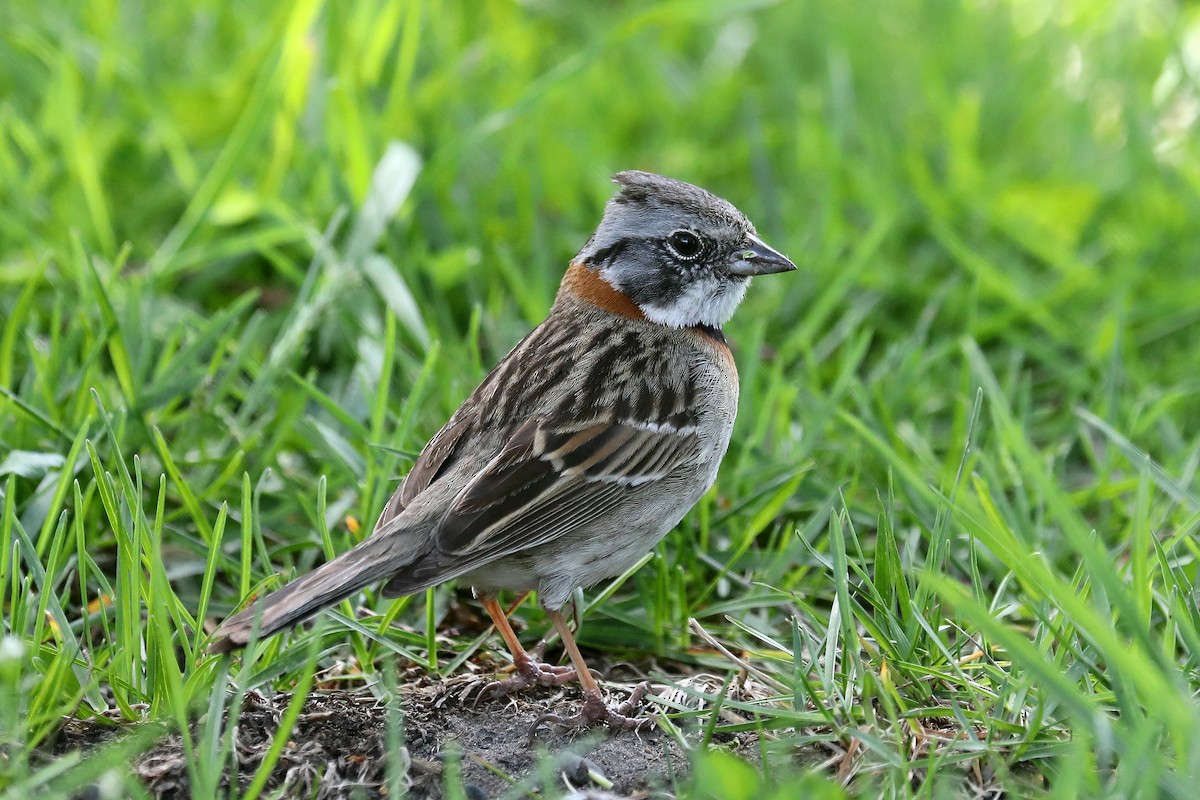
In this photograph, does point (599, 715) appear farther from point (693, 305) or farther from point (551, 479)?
point (693, 305)

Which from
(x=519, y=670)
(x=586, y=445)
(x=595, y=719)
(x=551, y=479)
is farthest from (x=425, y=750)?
(x=586, y=445)

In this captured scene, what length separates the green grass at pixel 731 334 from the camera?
130 inches

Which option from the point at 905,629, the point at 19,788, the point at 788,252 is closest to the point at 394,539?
the point at 19,788

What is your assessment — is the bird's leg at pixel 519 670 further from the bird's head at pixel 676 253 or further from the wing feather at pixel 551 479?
the bird's head at pixel 676 253

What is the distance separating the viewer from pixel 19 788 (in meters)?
2.80

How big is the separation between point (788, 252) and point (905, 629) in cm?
288

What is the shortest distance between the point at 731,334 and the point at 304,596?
9.62 feet

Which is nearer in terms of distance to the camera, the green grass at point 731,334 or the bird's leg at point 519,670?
the green grass at point 731,334

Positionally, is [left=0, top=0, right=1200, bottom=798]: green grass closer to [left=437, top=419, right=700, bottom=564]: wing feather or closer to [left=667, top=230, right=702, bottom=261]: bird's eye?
[left=437, top=419, right=700, bottom=564]: wing feather

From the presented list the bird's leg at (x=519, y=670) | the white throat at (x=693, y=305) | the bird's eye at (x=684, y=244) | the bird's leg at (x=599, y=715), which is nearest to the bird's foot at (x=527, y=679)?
the bird's leg at (x=519, y=670)

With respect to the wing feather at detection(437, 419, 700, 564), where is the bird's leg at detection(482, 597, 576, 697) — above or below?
below

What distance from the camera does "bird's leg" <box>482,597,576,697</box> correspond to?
3.78 m

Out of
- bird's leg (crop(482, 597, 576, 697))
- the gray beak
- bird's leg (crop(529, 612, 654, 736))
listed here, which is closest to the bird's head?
the gray beak

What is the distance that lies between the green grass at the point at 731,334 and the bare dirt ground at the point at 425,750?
10 cm
